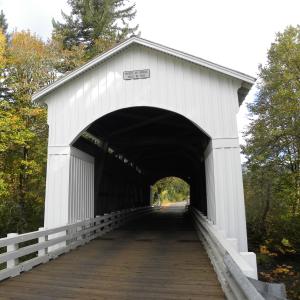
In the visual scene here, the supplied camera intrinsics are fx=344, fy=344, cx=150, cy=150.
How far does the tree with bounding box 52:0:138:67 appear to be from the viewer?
26422mm

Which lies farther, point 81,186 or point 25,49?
point 25,49

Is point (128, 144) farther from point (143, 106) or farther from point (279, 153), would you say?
point (279, 153)

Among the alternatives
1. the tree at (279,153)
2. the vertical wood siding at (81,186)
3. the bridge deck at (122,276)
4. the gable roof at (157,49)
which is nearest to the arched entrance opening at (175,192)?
the tree at (279,153)

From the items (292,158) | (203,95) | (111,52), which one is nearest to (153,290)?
(203,95)

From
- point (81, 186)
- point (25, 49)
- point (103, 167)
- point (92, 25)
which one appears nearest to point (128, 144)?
point (103, 167)

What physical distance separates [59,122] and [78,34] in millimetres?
20320

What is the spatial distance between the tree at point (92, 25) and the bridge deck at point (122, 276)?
2039 cm

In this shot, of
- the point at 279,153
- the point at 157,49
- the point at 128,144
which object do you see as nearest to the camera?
the point at 157,49

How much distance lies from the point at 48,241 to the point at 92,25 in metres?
23.3

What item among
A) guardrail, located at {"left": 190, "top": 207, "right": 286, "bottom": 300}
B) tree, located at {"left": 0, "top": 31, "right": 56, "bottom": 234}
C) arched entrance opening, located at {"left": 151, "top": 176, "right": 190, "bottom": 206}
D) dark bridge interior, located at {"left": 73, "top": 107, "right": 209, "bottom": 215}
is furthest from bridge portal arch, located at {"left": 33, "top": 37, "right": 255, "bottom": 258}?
arched entrance opening, located at {"left": 151, "top": 176, "right": 190, "bottom": 206}

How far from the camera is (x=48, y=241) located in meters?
7.11

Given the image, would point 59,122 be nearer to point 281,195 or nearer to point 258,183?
point 258,183

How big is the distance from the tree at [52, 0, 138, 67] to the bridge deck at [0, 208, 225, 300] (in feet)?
66.9

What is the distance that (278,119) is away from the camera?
615 inches
